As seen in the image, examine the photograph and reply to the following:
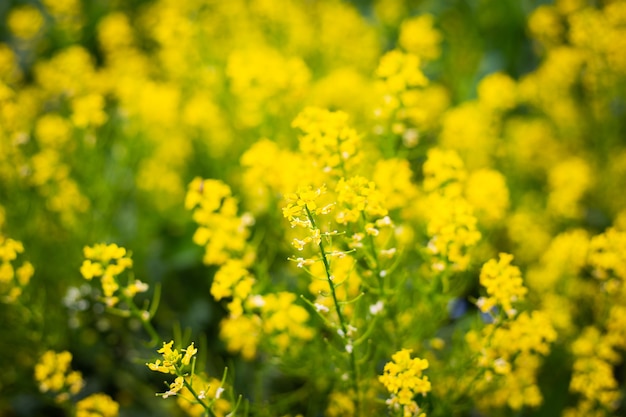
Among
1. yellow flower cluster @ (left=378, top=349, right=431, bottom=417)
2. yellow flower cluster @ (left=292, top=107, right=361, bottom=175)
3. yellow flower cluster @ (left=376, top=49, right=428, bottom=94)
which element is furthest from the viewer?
yellow flower cluster @ (left=376, top=49, right=428, bottom=94)

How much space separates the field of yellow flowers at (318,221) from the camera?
1.69 metres

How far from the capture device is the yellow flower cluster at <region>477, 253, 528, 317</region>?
1567mm

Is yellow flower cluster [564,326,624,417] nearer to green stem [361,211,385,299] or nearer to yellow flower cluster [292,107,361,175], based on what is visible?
green stem [361,211,385,299]

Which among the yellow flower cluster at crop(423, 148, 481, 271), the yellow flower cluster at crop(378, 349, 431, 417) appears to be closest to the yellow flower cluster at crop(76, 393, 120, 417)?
the yellow flower cluster at crop(378, 349, 431, 417)

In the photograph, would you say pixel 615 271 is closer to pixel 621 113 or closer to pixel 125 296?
pixel 125 296

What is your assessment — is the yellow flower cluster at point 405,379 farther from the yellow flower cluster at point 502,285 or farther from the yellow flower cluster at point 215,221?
the yellow flower cluster at point 215,221

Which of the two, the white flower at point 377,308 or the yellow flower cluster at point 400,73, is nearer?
the white flower at point 377,308

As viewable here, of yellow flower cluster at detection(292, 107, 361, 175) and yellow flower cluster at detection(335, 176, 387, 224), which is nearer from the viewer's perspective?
yellow flower cluster at detection(335, 176, 387, 224)

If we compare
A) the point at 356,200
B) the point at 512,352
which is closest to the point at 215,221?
the point at 356,200

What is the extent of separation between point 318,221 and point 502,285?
649 millimetres

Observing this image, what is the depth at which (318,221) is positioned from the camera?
1.96 metres

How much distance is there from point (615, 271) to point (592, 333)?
24 cm

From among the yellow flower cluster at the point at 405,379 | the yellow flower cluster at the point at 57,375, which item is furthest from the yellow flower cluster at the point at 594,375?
the yellow flower cluster at the point at 57,375

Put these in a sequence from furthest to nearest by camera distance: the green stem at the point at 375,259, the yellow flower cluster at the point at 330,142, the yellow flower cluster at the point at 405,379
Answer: the yellow flower cluster at the point at 330,142
the green stem at the point at 375,259
the yellow flower cluster at the point at 405,379
